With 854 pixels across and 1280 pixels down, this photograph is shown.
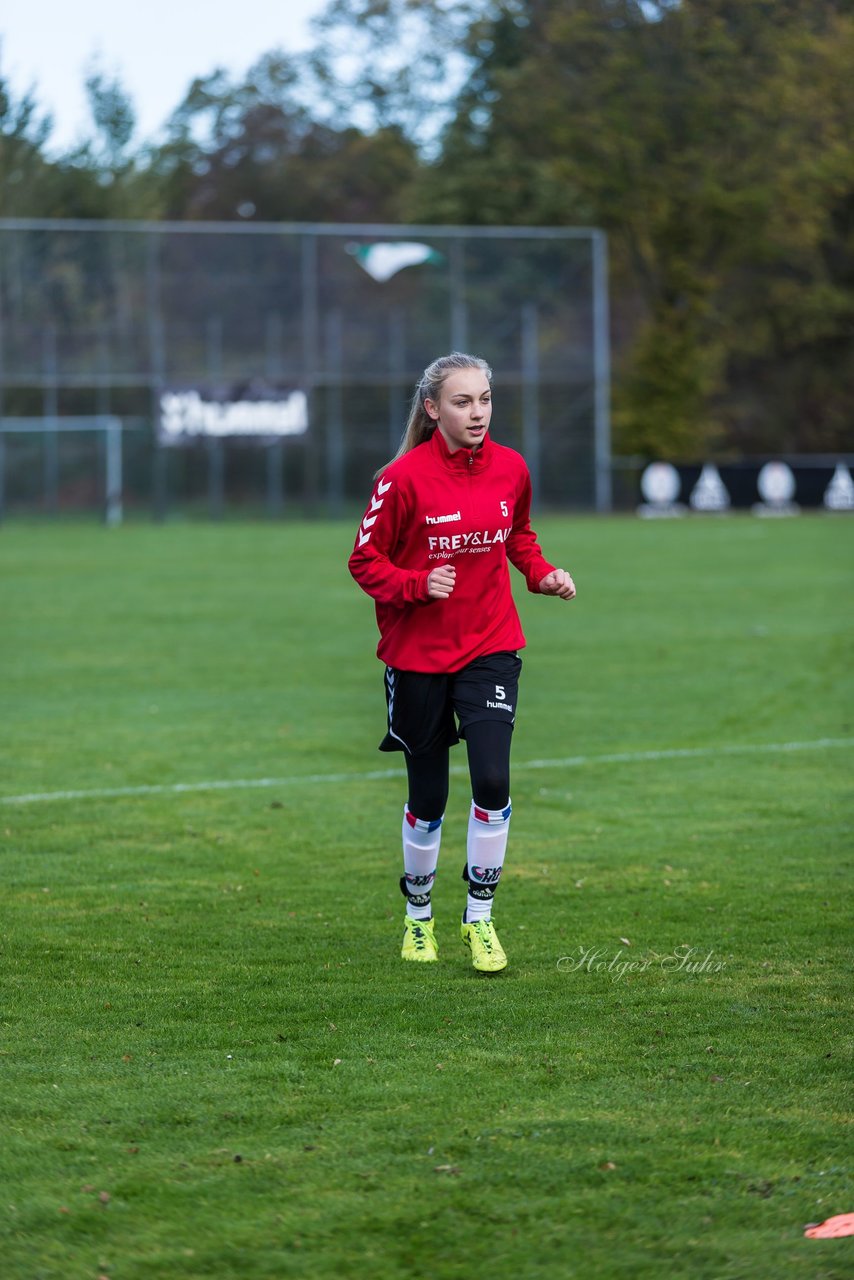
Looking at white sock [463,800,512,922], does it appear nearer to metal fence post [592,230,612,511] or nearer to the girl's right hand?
the girl's right hand

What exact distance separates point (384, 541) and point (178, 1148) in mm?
2230

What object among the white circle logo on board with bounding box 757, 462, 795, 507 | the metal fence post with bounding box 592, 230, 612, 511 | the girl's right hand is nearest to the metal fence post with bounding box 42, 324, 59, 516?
the metal fence post with bounding box 592, 230, 612, 511

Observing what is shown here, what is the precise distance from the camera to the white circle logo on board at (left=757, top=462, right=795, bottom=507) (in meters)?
46.0

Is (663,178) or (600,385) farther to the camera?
(663,178)

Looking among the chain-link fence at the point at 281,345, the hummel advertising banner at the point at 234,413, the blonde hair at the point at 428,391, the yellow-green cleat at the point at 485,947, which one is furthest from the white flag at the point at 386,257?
the yellow-green cleat at the point at 485,947

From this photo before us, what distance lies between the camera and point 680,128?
56.8 m

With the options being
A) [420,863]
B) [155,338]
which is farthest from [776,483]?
[420,863]

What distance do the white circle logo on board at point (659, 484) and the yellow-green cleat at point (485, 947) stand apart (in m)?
40.7

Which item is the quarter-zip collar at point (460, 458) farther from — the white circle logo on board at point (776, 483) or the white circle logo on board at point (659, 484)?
the white circle logo on board at point (776, 483)

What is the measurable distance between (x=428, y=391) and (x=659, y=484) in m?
40.8

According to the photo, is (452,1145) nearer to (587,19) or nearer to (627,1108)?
(627,1108)

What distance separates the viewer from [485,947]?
5.68m

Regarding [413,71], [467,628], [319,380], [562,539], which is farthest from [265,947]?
[413,71]

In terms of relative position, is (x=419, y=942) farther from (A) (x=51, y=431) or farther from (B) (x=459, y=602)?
(A) (x=51, y=431)
